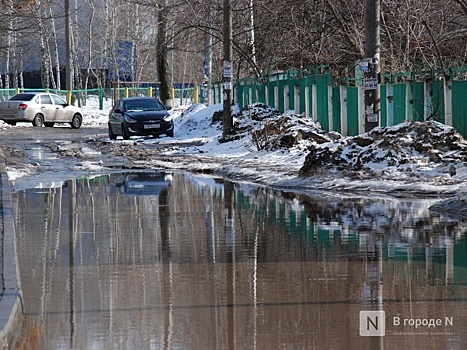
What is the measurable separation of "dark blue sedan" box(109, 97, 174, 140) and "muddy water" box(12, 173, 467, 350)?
19.8 meters

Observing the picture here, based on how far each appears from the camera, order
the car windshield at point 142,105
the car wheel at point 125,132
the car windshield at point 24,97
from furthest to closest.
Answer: the car windshield at point 24,97, the car windshield at point 142,105, the car wheel at point 125,132

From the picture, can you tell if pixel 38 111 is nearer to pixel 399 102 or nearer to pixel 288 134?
pixel 288 134

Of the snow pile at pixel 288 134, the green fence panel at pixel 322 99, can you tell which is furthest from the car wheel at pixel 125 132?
the green fence panel at pixel 322 99

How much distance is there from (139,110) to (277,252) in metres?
26.1

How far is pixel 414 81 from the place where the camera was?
22.2m

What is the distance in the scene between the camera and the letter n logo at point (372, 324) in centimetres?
676

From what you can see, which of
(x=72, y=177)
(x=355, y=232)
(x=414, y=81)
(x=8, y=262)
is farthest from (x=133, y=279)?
(x=414, y=81)

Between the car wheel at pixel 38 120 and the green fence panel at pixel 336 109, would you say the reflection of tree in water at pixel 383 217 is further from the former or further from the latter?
the car wheel at pixel 38 120

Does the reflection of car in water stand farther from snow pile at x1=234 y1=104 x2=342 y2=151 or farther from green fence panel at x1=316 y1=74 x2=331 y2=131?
green fence panel at x1=316 y1=74 x2=331 y2=131

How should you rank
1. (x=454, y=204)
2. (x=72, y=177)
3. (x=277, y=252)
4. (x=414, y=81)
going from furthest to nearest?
(x=414, y=81) → (x=72, y=177) → (x=454, y=204) → (x=277, y=252)

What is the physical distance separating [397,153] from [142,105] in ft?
64.2

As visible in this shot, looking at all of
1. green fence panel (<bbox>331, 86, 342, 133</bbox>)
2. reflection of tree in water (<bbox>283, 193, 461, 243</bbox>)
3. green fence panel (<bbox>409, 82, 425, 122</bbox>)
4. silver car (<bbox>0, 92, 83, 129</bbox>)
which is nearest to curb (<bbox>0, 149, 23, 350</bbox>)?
reflection of tree in water (<bbox>283, 193, 461, 243</bbox>)

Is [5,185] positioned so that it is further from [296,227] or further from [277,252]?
[277,252]

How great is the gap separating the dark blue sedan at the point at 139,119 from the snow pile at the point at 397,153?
16632 millimetres
